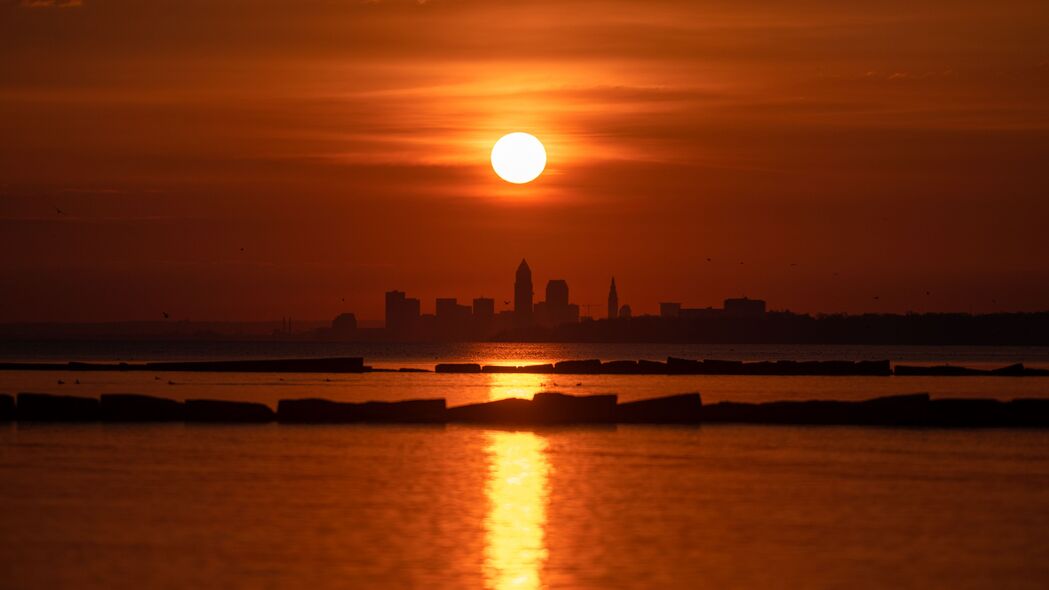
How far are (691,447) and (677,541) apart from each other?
17936 mm

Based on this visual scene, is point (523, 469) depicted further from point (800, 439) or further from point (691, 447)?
point (800, 439)

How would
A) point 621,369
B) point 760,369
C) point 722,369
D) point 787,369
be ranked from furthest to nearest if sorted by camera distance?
point 760,369
point 787,369
point 621,369
point 722,369

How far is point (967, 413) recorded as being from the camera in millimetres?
50781

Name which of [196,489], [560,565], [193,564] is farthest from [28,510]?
[560,565]

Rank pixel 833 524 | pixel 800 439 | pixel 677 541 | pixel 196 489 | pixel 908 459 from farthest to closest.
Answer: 1. pixel 800 439
2. pixel 908 459
3. pixel 196 489
4. pixel 833 524
5. pixel 677 541

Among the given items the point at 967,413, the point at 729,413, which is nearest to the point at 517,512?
the point at 729,413

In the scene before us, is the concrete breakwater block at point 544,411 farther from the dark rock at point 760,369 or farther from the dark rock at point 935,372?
the dark rock at point 760,369

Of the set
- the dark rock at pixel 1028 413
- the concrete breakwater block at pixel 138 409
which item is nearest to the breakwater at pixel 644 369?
the dark rock at pixel 1028 413

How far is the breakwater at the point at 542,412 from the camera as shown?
165 feet

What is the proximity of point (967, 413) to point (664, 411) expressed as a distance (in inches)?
402

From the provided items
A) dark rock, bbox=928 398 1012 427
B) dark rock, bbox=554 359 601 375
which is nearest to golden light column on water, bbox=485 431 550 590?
dark rock, bbox=928 398 1012 427

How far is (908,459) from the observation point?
38469 millimetres

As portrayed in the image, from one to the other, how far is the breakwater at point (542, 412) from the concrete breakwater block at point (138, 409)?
0.11ft

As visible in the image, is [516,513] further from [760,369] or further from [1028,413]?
[760,369]
